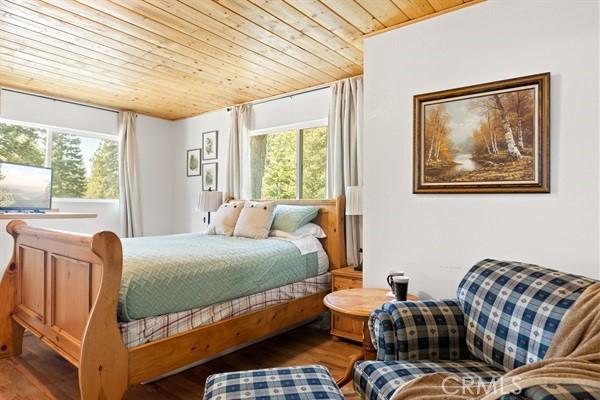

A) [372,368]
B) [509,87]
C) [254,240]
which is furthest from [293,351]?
[509,87]

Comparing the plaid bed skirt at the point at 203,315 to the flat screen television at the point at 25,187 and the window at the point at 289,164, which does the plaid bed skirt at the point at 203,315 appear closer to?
the window at the point at 289,164

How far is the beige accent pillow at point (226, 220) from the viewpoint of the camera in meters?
3.58

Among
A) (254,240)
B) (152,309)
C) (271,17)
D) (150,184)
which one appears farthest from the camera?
(150,184)

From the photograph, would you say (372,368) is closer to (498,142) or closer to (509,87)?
(498,142)

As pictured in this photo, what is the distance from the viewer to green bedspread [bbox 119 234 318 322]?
1.93m

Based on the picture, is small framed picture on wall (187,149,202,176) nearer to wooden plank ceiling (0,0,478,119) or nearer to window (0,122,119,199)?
window (0,122,119,199)

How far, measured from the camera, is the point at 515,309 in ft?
4.77

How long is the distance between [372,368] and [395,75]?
194 centimetres

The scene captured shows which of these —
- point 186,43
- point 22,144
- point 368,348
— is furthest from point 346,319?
point 22,144

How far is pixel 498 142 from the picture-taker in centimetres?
210

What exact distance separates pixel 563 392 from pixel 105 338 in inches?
72.3

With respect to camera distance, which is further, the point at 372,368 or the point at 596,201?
the point at 596,201

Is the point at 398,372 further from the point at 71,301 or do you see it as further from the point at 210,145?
the point at 210,145

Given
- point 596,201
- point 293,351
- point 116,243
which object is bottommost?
point 293,351
